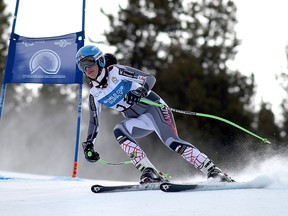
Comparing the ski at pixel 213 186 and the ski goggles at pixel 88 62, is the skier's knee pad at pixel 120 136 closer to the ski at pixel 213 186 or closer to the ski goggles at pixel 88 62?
the ski goggles at pixel 88 62

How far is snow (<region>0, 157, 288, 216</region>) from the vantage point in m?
3.25

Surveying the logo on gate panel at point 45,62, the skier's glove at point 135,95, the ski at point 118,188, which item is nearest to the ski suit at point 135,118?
the skier's glove at point 135,95

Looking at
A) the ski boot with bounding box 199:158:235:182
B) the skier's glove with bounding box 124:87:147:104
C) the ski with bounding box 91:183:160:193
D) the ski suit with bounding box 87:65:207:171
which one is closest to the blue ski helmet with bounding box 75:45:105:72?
the ski suit with bounding box 87:65:207:171

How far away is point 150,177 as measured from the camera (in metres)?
4.90

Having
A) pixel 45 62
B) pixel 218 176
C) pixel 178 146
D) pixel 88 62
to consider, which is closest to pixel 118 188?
pixel 178 146

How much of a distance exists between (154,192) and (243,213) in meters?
1.45

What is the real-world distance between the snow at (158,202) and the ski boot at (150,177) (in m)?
0.38

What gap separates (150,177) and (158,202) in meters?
1.19

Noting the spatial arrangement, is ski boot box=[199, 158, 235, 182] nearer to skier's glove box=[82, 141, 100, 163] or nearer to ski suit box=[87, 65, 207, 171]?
ski suit box=[87, 65, 207, 171]

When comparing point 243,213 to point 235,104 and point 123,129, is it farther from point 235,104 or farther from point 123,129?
point 235,104

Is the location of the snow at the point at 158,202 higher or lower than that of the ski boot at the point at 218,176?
lower

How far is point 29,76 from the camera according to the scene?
25.9ft

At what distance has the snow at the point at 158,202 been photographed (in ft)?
10.7

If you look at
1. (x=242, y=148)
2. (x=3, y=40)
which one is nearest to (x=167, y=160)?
(x=242, y=148)
